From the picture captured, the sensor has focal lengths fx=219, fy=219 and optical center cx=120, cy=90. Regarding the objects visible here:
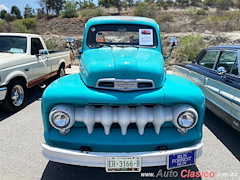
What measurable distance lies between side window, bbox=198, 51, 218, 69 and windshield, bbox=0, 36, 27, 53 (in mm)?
4485

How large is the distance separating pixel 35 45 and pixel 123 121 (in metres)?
4.80

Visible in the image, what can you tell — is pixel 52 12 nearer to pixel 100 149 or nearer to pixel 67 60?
pixel 67 60

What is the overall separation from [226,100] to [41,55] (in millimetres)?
4807

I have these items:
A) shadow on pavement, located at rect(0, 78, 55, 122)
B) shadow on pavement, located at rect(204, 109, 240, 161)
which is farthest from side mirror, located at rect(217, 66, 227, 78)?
shadow on pavement, located at rect(0, 78, 55, 122)

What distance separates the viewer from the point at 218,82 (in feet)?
13.1

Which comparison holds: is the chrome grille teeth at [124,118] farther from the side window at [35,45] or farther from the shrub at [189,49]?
the shrub at [189,49]

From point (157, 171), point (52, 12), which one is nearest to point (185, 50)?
point (157, 171)

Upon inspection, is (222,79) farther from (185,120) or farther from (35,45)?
(35,45)

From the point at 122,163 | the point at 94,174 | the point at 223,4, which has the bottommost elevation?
the point at 94,174

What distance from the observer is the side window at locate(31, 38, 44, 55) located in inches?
234

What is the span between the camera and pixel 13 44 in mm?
5695

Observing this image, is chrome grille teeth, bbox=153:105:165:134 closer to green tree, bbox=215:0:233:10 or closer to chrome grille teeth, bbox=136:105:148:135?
chrome grille teeth, bbox=136:105:148:135

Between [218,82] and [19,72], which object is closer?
[218,82]

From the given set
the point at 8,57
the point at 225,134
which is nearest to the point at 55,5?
the point at 8,57
